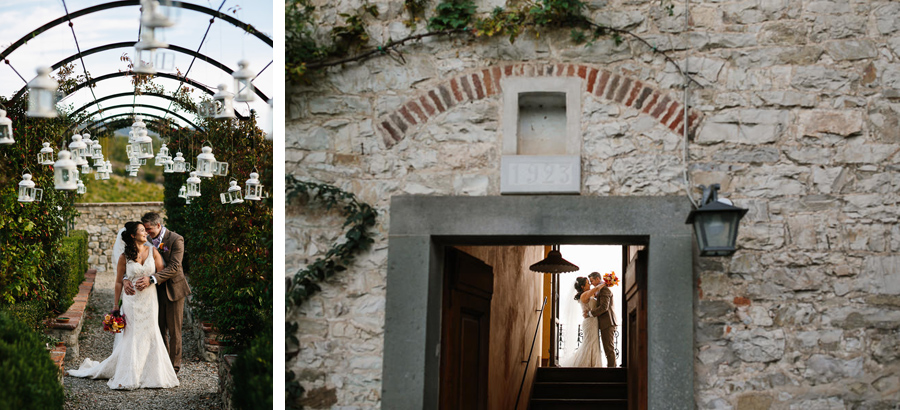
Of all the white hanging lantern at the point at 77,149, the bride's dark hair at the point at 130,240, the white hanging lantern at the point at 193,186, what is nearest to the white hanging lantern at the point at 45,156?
the white hanging lantern at the point at 77,149

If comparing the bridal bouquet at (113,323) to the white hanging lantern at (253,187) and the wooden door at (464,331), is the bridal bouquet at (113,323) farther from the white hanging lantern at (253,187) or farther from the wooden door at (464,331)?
the wooden door at (464,331)

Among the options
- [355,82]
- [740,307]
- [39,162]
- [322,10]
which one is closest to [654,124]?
[740,307]

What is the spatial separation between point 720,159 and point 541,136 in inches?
35.3

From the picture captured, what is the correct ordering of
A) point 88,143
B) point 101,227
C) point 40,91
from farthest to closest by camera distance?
point 88,143 < point 101,227 < point 40,91

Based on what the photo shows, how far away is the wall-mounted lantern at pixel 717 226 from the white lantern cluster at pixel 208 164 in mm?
3464

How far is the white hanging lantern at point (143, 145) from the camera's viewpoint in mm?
5910

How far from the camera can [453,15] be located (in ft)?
13.6

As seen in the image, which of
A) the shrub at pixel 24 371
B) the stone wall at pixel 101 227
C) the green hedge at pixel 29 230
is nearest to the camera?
the shrub at pixel 24 371

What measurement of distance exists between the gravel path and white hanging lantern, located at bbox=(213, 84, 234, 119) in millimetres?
1311

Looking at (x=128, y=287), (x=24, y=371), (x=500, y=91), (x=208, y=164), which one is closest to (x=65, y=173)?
(x=128, y=287)

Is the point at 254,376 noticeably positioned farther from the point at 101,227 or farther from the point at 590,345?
the point at 590,345

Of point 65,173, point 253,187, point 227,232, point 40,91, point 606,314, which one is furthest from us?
point 606,314

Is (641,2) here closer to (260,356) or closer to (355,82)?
(355,82)

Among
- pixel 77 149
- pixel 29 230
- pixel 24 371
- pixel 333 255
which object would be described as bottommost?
pixel 24 371
